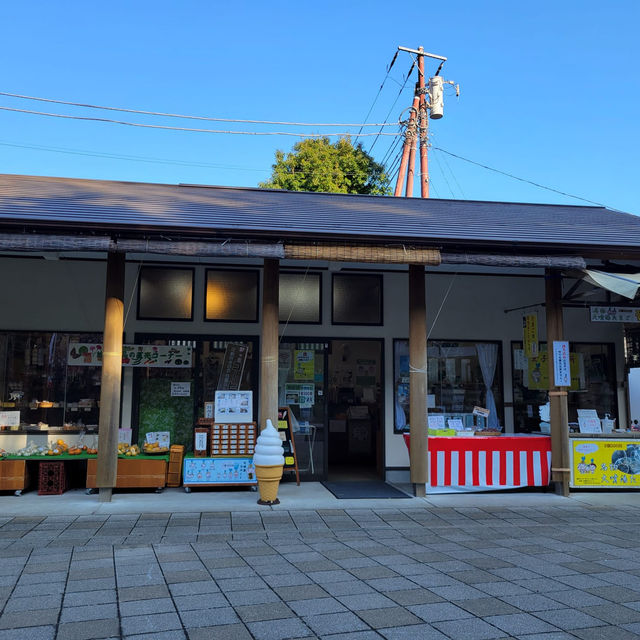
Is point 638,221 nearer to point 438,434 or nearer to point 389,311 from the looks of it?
point 389,311

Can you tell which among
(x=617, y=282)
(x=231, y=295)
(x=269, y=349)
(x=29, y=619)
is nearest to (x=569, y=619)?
(x=29, y=619)

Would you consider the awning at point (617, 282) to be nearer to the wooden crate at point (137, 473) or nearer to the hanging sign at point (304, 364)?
the hanging sign at point (304, 364)

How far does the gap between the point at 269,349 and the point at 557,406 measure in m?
4.43

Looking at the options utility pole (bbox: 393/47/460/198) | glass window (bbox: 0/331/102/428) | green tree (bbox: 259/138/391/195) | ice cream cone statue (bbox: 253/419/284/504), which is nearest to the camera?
ice cream cone statue (bbox: 253/419/284/504)

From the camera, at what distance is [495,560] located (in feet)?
17.4

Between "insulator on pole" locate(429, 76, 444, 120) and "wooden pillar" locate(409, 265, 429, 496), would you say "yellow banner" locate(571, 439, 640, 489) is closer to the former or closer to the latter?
"wooden pillar" locate(409, 265, 429, 496)

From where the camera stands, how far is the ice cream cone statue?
24.1 ft

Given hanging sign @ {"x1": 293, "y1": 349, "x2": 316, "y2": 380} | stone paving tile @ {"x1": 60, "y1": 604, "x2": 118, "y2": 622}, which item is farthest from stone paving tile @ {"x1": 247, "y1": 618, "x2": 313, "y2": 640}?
hanging sign @ {"x1": 293, "y1": 349, "x2": 316, "y2": 380}

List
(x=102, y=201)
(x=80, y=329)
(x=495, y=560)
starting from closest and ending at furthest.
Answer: (x=495, y=560)
(x=102, y=201)
(x=80, y=329)

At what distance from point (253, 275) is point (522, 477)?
547 cm

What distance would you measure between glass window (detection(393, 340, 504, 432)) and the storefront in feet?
0.07

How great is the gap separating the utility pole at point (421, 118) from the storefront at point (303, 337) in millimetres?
7897

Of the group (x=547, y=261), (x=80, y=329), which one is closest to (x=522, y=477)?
(x=547, y=261)

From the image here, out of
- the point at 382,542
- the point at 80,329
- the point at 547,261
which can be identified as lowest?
the point at 382,542
